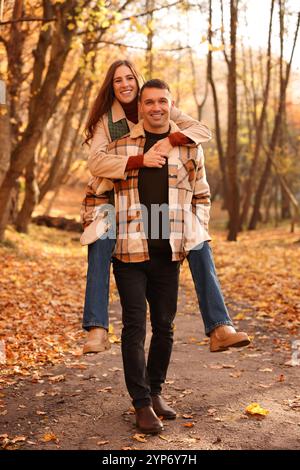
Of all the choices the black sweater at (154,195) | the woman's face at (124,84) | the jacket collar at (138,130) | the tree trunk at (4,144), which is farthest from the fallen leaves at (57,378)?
the tree trunk at (4,144)

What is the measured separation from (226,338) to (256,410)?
85cm

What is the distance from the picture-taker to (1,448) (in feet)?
13.8

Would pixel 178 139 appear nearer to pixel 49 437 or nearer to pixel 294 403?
pixel 49 437

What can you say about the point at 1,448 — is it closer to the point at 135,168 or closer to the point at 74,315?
the point at 135,168

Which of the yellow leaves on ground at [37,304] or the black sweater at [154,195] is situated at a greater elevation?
the black sweater at [154,195]

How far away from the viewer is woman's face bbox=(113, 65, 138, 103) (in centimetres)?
463

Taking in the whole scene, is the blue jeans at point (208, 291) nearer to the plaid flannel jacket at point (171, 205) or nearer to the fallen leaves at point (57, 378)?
the plaid flannel jacket at point (171, 205)

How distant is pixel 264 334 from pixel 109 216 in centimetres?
429

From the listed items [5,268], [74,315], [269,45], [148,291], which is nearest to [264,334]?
[74,315]

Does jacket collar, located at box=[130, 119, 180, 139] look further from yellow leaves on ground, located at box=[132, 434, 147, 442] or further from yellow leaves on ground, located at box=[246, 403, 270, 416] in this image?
yellow leaves on ground, located at box=[246, 403, 270, 416]

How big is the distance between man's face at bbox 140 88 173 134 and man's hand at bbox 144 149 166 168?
249 mm

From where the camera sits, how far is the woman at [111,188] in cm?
441

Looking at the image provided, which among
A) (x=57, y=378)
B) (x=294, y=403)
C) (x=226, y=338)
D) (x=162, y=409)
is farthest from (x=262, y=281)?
(x=226, y=338)

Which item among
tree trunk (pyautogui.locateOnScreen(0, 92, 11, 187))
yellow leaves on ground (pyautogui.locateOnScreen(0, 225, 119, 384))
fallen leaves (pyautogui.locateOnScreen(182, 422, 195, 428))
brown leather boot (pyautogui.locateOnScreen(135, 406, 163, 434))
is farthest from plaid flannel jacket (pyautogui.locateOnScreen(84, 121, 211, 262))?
tree trunk (pyautogui.locateOnScreen(0, 92, 11, 187))
